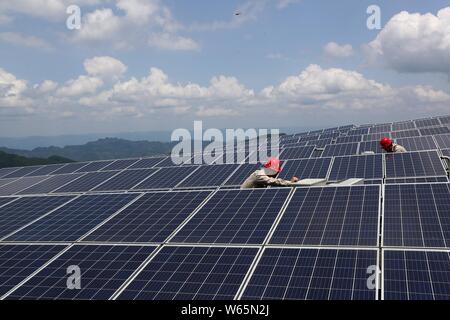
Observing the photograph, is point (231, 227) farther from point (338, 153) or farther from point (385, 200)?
point (338, 153)

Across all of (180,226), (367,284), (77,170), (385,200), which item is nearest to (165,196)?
(180,226)

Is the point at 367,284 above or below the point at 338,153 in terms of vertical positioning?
below

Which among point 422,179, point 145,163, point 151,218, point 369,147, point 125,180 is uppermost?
point 369,147

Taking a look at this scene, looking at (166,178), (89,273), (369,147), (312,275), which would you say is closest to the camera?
(312,275)

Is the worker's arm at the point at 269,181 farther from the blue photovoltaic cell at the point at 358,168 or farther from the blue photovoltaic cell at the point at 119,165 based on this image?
the blue photovoltaic cell at the point at 119,165

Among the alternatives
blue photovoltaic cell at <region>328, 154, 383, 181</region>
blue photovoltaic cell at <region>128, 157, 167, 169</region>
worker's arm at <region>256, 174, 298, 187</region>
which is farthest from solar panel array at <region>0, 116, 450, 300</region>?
blue photovoltaic cell at <region>128, 157, 167, 169</region>

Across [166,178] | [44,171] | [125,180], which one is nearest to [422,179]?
[166,178]

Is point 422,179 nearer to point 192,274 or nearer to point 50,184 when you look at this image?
point 192,274
